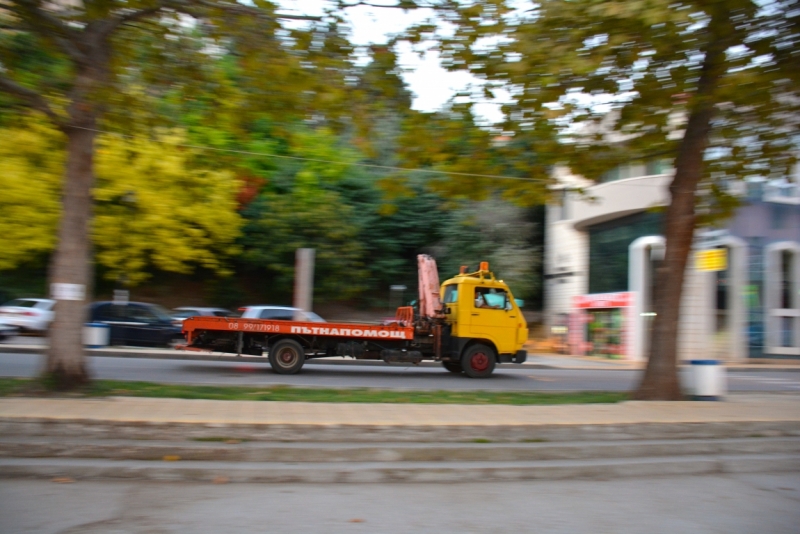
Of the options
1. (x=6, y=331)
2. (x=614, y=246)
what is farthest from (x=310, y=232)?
(x=6, y=331)

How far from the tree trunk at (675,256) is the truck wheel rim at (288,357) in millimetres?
7686

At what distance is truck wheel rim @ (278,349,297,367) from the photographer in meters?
16.0

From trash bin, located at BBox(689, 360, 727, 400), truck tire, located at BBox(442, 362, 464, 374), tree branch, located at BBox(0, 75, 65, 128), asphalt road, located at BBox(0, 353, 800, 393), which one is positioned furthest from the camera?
truck tire, located at BBox(442, 362, 464, 374)

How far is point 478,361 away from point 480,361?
5cm

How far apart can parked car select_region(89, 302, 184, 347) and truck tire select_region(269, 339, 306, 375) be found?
6866 millimetres

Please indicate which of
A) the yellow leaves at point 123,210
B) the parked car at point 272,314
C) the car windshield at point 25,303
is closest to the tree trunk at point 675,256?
the parked car at point 272,314

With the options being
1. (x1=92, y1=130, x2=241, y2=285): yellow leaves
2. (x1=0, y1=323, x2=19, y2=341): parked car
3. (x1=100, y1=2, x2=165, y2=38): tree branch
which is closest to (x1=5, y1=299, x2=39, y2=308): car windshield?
(x1=0, y1=323, x2=19, y2=341): parked car

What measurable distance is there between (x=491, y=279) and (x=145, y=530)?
1303 centimetres

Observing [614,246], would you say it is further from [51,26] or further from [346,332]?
[51,26]

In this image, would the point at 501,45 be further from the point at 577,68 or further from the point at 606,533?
the point at 606,533

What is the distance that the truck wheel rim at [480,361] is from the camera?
17.1 meters

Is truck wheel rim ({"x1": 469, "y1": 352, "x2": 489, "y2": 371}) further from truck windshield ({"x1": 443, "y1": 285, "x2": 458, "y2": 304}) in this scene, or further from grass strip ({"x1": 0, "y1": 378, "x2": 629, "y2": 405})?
grass strip ({"x1": 0, "y1": 378, "x2": 629, "y2": 405})

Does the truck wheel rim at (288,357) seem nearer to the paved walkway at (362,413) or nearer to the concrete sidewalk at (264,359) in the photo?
the concrete sidewalk at (264,359)

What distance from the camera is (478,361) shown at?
17141mm
